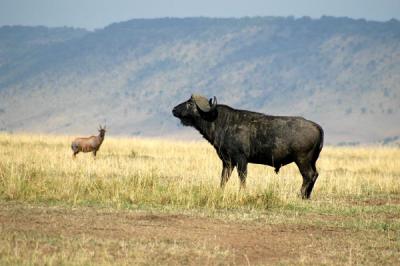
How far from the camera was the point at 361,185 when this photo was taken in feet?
65.7

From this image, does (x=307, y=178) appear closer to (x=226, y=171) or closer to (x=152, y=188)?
(x=226, y=171)

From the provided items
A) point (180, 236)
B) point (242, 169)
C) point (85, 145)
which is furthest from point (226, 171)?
point (85, 145)

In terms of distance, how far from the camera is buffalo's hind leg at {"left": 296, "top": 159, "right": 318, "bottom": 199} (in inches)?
664

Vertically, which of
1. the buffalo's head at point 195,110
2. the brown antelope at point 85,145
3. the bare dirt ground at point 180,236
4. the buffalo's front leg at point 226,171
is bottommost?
the bare dirt ground at point 180,236

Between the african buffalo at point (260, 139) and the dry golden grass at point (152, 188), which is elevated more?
the african buffalo at point (260, 139)

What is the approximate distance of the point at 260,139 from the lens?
1728cm

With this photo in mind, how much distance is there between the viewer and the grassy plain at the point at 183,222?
10281 millimetres

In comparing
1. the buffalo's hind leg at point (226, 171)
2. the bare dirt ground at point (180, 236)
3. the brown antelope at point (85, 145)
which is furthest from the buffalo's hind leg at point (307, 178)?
the brown antelope at point (85, 145)

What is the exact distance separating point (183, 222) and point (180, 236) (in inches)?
46.2

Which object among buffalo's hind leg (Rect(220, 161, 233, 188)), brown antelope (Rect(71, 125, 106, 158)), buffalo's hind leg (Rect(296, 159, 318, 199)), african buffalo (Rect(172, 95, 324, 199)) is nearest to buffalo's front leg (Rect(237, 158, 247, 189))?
african buffalo (Rect(172, 95, 324, 199))

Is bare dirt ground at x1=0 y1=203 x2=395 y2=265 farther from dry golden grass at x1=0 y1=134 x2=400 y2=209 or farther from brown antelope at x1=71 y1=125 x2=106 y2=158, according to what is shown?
brown antelope at x1=71 y1=125 x2=106 y2=158

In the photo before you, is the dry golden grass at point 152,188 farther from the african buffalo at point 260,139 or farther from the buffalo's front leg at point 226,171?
the african buffalo at point 260,139

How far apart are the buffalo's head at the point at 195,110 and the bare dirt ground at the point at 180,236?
494 centimetres

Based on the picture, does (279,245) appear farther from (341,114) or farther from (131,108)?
(131,108)
